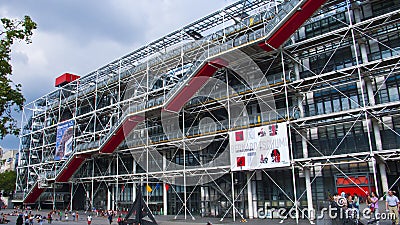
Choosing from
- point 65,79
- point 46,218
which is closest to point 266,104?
point 46,218

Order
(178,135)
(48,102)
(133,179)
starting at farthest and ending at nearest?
(48,102) < (133,179) < (178,135)

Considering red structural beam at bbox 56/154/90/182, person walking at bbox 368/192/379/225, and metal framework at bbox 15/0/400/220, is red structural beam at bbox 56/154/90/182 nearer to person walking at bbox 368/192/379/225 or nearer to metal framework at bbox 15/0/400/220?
metal framework at bbox 15/0/400/220

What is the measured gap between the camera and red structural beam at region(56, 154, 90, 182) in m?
28.6

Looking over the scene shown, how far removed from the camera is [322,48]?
18.2 metres

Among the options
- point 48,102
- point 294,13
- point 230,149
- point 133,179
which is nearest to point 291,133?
point 230,149

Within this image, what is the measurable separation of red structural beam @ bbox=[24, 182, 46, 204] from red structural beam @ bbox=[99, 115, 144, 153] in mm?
11223

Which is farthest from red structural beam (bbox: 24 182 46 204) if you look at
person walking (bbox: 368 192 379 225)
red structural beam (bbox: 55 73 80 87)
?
person walking (bbox: 368 192 379 225)

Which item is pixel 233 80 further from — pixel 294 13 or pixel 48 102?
pixel 48 102

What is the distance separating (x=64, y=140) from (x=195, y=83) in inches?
698

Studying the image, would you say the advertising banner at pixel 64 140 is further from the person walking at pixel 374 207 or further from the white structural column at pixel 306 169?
the person walking at pixel 374 207

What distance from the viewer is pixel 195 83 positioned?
20812 millimetres

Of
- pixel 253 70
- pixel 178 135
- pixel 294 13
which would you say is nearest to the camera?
pixel 294 13

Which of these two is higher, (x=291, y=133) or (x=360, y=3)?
(x=360, y=3)

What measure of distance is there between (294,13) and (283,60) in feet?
10.4
